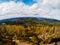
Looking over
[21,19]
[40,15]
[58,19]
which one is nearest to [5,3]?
[21,19]

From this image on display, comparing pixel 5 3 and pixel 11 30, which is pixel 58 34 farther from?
pixel 5 3

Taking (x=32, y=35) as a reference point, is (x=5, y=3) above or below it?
above

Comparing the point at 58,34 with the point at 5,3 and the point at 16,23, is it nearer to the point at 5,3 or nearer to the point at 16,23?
the point at 16,23

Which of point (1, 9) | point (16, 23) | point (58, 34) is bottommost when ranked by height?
point (58, 34)

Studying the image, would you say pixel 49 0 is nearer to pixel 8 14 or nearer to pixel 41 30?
pixel 41 30

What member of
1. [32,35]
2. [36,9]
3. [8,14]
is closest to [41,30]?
[32,35]

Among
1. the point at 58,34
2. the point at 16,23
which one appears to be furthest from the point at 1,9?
the point at 58,34

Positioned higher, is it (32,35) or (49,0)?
(49,0)
